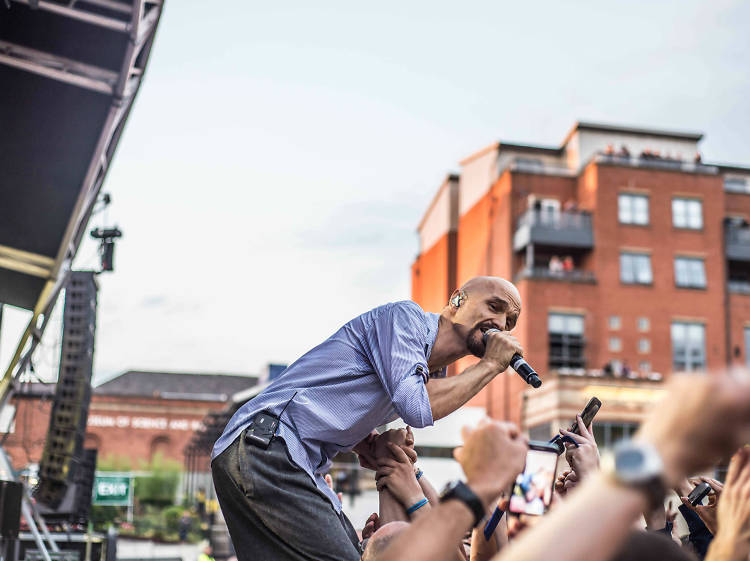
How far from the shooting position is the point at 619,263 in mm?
39375

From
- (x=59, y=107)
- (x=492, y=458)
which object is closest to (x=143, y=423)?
(x=59, y=107)

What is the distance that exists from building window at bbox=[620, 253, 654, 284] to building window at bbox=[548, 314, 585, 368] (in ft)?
9.90

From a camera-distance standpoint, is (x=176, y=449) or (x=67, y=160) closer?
(x=67, y=160)

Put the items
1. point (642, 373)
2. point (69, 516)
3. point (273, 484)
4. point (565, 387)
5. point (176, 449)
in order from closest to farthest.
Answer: point (273, 484) → point (69, 516) → point (565, 387) → point (642, 373) → point (176, 449)

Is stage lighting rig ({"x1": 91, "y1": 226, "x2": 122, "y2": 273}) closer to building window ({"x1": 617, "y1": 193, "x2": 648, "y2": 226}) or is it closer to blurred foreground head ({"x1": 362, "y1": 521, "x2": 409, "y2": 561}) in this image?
blurred foreground head ({"x1": 362, "y1": 521, "x2": 409, "y2": 561})

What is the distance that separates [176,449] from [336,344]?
68.1m

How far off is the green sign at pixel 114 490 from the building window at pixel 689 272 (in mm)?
25560

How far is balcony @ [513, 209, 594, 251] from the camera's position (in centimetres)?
3934

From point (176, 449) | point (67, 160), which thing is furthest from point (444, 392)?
point (176, 449)

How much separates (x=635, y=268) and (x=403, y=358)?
3863cm

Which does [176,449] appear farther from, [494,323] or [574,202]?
[494,323]

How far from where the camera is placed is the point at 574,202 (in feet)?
137

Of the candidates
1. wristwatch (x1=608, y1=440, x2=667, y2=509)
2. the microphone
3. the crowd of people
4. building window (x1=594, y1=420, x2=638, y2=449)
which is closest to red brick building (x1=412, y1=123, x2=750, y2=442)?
building window (x1=594, y1=420, x2=638, y2=449)

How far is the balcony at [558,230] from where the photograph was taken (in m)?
39.3
